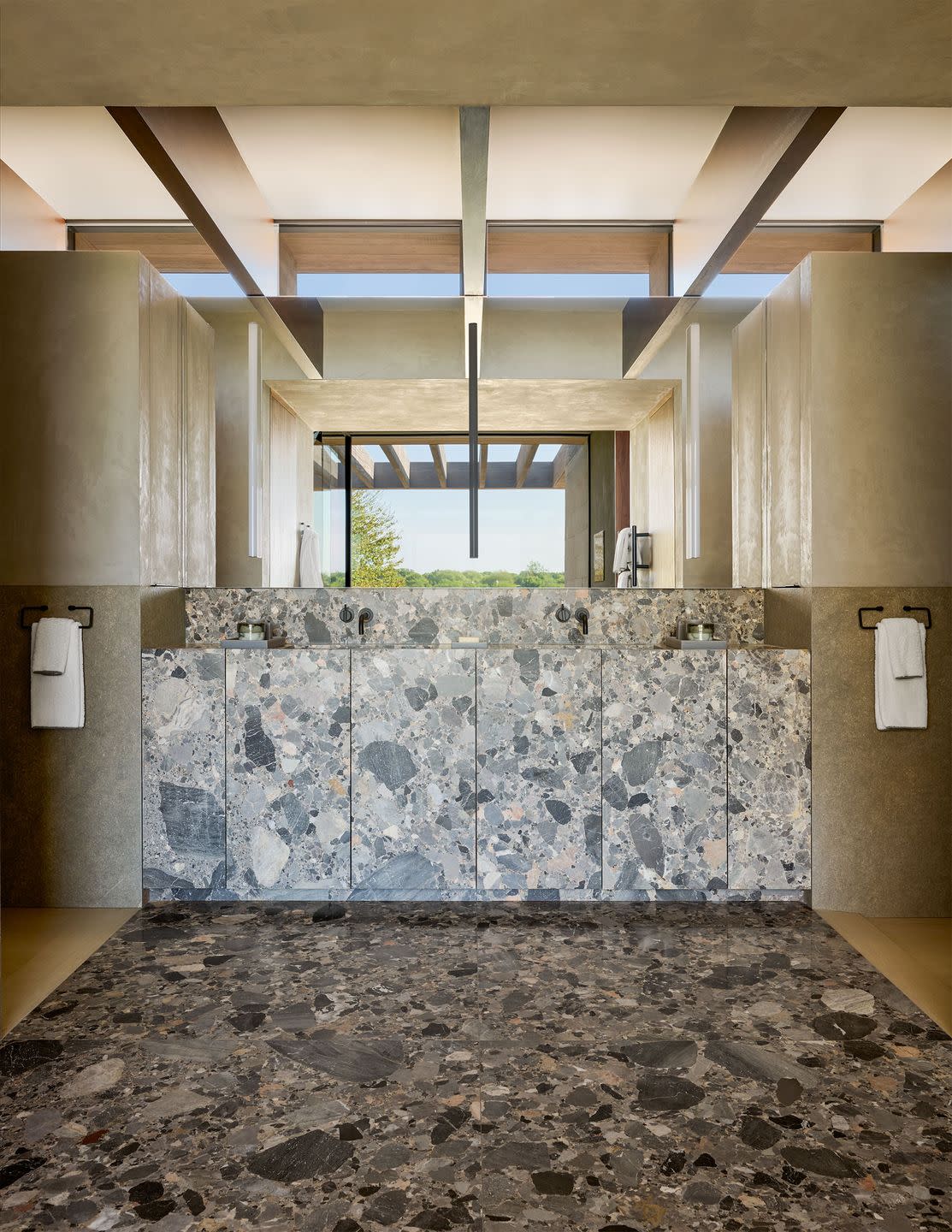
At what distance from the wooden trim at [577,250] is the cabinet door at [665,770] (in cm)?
162

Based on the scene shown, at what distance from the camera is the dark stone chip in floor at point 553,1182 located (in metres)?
1.56

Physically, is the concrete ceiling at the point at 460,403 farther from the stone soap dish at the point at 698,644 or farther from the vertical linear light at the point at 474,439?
the stone soap dish at the point at 698,644

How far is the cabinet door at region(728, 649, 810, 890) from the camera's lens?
3.03 meters

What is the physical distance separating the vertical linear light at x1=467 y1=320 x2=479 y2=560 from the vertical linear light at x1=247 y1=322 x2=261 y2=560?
906 millimetres

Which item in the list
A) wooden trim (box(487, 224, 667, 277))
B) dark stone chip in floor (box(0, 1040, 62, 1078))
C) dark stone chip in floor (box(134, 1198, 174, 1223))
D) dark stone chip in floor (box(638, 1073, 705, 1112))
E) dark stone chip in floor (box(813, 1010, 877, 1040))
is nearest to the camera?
dark stone chip in floor (box(134, 1198, 174, 1223))

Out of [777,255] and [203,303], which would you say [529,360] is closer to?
[777,255]

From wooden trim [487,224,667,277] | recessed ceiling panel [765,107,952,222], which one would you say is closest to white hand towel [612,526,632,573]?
wooden trim [487,224,667,277]

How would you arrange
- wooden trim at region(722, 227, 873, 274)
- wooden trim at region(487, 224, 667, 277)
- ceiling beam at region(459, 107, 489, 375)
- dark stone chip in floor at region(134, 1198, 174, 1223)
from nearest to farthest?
dark stone chip in floor at region(134, 1198, 174, 1223), ceiling beam at region(459, 107, 489, 375), wooden trim at region(722, 227, 873, 274), wooden trim at region(487, 224, 667, 277)

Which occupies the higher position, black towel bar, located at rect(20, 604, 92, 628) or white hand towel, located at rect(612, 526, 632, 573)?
white hand towel, located at rect(612, 526, 632, 573)

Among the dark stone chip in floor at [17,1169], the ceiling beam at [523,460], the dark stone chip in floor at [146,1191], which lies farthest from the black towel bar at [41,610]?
the dark stone chip in floor at [146,1191]

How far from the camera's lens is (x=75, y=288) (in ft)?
9.98

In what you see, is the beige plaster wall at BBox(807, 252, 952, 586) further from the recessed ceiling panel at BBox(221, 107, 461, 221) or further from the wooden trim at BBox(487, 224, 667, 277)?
the recessed ceiling panel at BBox(221, 107, 461, 221)

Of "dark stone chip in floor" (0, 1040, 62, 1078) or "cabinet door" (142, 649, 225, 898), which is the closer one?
"dark stone chip in floor" (0, 1040, 62, 1078)

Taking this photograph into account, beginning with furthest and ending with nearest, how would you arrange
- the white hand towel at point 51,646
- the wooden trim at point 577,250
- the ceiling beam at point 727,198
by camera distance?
the wooden trim at point 577,250, the white hand towel at point 51,646, the ceiling beam at point 727,198
